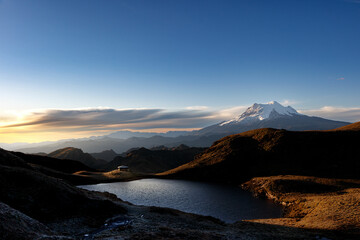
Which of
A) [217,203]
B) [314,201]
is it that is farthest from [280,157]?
[217,203]

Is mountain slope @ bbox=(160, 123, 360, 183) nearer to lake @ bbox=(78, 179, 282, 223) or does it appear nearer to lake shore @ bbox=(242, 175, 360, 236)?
lake shore @ bbox=(242, 175, 360, 236)

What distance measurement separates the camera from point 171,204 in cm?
5903

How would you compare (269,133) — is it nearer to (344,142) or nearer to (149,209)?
(344,142)

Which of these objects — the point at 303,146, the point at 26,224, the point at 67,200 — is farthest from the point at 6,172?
the point at 303,146

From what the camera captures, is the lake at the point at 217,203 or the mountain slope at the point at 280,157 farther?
the mountain slope at the point at 280,157

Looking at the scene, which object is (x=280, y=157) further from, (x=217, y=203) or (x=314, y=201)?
(x=217, y=203)

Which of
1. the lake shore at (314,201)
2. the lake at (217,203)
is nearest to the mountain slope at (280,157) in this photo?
the lake shore at (314,201)

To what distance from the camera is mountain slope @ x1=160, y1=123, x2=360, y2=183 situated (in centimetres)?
8756

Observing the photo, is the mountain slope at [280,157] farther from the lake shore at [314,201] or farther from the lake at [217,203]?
the lake at [217,203]

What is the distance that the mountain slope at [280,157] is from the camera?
8756 cm

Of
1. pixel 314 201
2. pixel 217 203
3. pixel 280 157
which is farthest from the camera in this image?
pixel 280 157

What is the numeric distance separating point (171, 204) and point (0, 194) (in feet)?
129

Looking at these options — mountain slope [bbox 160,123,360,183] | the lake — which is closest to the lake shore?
the lake

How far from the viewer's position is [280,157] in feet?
330
